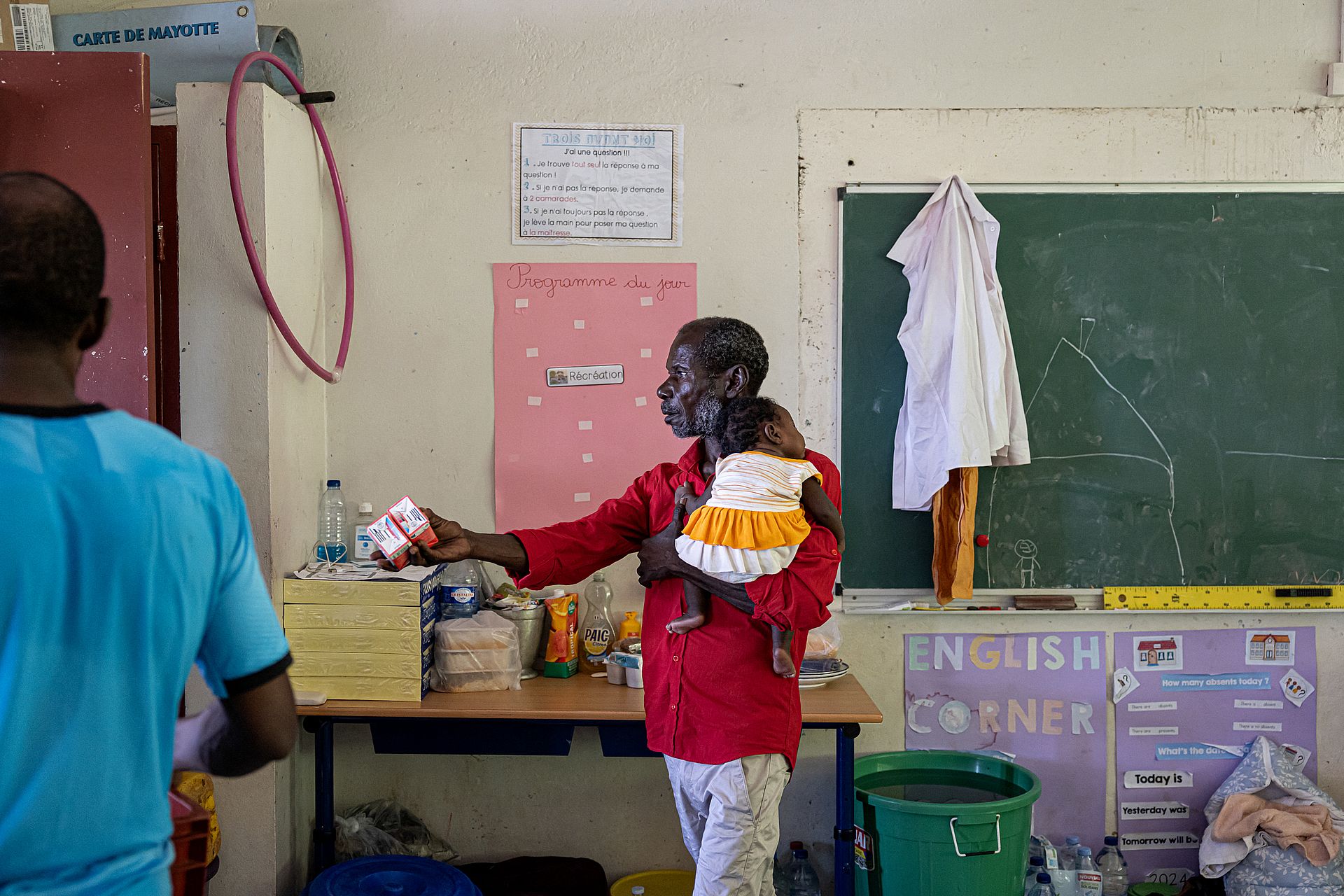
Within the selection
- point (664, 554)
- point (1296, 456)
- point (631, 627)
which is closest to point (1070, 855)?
point (1296, 456)

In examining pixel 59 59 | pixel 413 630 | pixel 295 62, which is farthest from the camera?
pixel 295 62

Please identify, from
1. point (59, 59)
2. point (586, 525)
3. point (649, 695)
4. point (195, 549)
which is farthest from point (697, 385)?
point (59, 59)

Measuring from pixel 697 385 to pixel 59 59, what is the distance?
1.69 m

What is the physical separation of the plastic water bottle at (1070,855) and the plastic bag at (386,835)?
189 centimetres

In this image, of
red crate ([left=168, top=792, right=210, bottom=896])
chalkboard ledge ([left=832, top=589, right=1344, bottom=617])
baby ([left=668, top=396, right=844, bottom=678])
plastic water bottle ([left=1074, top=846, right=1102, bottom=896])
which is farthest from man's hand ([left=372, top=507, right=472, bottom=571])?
plastic water bottle ([left=1074, top=846, right=1102, bottom=896])

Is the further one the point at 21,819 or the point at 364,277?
the point at 364,277

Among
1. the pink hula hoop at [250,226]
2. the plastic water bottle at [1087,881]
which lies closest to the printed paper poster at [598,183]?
the pink hula hoop at [250,226]

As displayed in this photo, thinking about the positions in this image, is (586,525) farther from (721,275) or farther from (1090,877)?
(1090,877)

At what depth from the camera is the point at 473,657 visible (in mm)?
2857

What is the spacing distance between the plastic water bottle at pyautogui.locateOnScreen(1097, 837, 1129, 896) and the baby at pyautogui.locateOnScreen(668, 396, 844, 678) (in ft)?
5.61

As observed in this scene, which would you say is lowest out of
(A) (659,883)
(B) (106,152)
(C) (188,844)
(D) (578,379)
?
(A) (659,883)

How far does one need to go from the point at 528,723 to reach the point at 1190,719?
6.79 ft

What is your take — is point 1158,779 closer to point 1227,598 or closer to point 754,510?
point 1227,598

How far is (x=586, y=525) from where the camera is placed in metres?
2.42
